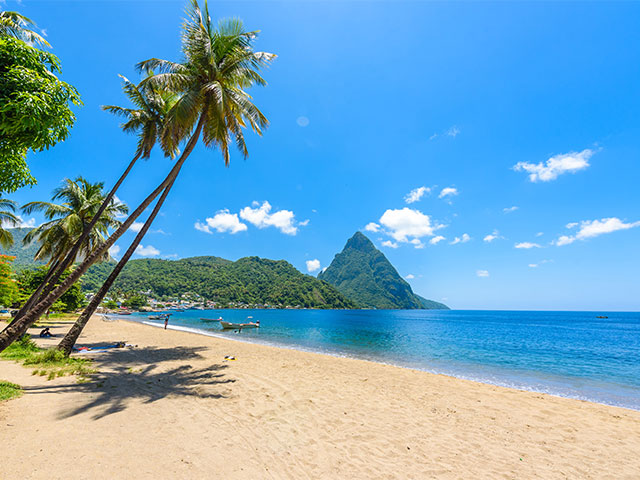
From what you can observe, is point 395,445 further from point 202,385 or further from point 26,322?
point 26,322

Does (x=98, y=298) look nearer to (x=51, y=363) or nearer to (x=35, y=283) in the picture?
(x=51, y=363)

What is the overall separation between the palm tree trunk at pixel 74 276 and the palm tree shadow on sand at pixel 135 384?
1597 millimetres

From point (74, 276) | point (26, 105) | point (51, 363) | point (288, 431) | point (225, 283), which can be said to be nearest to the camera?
point (26, 105)

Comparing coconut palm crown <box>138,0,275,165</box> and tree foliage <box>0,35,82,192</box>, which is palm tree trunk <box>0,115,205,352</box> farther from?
tree foliage <box>0,35,82,192</box>

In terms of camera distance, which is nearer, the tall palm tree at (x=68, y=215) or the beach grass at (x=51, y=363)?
the beach grass at (x=51, y=363)

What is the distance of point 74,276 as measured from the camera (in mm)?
7578

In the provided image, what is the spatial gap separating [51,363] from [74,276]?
427 centimetres

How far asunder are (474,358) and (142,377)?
22446 mm

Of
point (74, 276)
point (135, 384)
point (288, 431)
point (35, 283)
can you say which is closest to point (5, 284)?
point (74, 276)

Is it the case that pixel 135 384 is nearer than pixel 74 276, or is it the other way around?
pixel 74 276

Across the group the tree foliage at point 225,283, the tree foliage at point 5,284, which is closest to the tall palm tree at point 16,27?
the tree foliage at point 5,284

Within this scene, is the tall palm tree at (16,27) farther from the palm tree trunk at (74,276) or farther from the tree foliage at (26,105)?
the palm tree trunk at (74,276)

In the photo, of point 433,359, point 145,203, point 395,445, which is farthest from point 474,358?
point 145,203

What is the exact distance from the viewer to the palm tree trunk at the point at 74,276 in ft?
20.2
